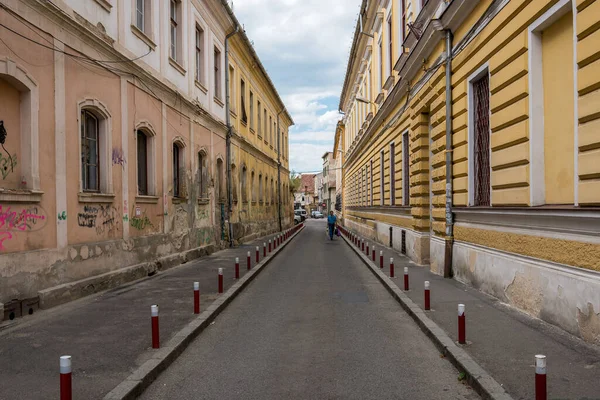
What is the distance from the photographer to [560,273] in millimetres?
6457

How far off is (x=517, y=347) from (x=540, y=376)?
2163mm

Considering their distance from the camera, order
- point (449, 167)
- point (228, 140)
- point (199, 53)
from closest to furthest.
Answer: point (449, 167) → point (199, 53) → point (228, 140)

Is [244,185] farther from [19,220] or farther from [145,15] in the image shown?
[19,220]

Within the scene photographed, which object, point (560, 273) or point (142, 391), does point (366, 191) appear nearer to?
point (560, 273)

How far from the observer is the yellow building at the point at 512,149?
19.6 feet

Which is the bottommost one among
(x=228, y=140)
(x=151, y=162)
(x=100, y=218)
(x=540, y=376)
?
(x=540, y=376)

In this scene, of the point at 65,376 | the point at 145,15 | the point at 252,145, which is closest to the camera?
the point at 65,376

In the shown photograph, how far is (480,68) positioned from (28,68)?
7.85 m

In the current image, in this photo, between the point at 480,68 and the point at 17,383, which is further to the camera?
the point at 480,68

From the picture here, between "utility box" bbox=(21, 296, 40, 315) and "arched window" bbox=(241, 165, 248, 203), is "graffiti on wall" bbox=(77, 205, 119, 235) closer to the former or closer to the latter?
"utility box" bbox=(21, 296, 40, 315)

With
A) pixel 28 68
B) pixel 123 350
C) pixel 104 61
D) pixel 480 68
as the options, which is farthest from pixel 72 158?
pixel 480 68

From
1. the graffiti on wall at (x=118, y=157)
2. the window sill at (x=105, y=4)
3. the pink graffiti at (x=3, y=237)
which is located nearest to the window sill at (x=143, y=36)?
the window sill at (x=105, y=4)

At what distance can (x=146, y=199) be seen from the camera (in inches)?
490

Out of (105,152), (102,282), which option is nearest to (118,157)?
(105,152)
